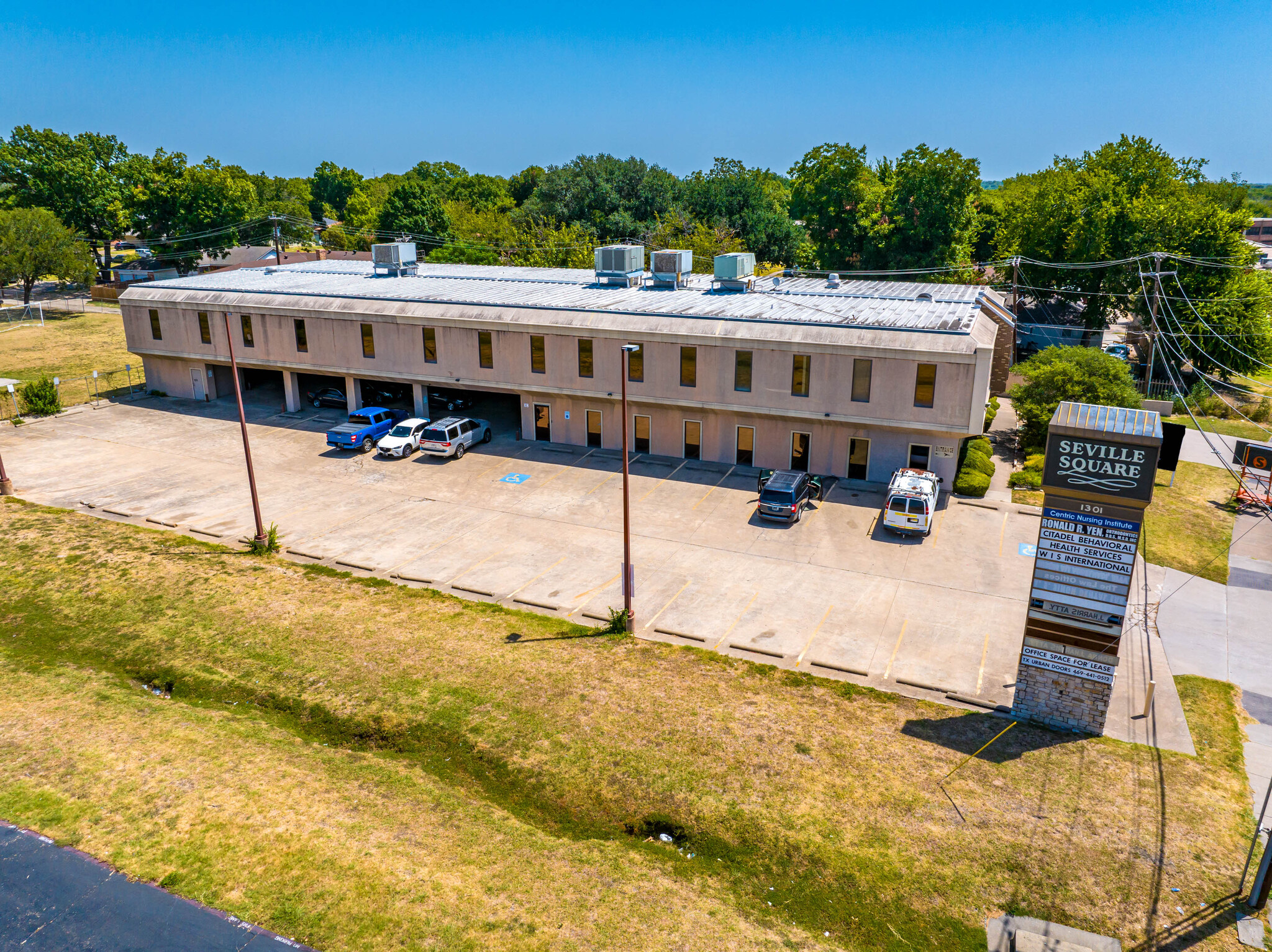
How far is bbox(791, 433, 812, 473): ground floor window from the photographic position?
1538 inches

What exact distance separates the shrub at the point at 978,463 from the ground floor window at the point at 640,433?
51.0 ft

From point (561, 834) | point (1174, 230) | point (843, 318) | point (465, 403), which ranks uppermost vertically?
point (1174, 230)

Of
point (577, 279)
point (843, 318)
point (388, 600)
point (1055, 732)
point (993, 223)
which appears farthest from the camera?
point (993, 223)

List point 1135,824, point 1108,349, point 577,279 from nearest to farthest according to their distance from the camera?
point 1135,824 < point 577,279 < point 1108,349

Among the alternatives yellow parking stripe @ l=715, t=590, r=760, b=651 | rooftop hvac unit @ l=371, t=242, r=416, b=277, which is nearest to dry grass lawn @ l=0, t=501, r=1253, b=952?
yellow parking stripe @ l=715, t=590, r=760, b=651

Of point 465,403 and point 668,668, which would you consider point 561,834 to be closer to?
point 668,668

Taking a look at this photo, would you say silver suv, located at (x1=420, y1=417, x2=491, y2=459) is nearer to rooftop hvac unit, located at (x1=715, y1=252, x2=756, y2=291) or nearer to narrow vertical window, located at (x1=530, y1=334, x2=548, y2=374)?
narrow vertical window, located at (x1=530, y1=334, x2=548, y2=374)

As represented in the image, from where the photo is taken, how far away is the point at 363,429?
43.2 meters

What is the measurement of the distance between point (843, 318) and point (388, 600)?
25.1 metres

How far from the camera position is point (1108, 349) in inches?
2692

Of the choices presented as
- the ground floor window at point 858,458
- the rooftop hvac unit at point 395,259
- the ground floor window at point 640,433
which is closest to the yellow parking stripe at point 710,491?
the ground floor window at point 640,433

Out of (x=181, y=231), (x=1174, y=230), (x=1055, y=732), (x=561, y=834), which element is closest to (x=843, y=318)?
(x=1055, y=732)

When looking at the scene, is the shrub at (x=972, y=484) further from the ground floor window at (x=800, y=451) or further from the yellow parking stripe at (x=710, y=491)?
the yellow parking stripe at (x=710, y=491)

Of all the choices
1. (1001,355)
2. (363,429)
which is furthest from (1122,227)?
(363,429)
